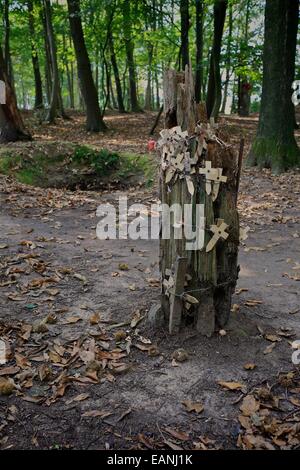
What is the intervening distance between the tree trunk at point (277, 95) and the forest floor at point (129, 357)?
399 centimetres

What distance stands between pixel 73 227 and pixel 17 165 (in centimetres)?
365

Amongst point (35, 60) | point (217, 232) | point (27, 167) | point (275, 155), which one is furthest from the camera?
point (35, 60)

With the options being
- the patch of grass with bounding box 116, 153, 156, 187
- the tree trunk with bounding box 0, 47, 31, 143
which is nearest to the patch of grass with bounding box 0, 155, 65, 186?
the tree trunk with bounding box 0, 47, 31, 143

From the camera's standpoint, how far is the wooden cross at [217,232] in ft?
10.6

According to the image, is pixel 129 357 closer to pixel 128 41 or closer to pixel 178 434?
pixel 178 434

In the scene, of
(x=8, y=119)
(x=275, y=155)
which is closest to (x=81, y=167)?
(x=8, y=119)

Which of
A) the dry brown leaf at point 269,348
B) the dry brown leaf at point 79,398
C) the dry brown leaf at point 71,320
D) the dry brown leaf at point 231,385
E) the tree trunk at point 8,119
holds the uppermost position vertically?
the tree trunk at point 8,119

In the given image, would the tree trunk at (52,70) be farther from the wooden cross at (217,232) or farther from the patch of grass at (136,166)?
the wooden cross at (217,232)

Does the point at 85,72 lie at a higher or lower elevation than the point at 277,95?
higher

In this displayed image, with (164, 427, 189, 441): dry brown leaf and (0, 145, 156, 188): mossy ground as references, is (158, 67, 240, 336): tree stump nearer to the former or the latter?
(164, 427, 189, 441): dry brown leaf

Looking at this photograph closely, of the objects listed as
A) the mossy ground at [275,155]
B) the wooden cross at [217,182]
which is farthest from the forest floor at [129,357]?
the mossy ground at [275,155]

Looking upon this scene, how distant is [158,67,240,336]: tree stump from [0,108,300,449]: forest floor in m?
0.26

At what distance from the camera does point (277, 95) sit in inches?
358

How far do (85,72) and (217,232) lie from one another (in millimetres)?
12507
